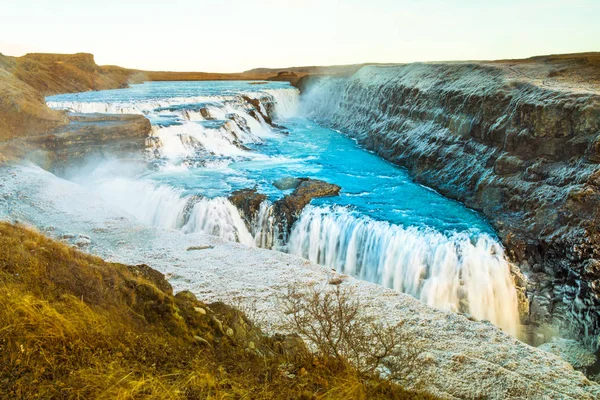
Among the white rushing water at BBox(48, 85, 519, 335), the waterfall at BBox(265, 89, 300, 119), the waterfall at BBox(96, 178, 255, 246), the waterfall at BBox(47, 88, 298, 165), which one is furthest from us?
the waterfall at BBox(265, 89, 300, 119)

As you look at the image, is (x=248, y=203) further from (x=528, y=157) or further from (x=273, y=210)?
(x=528, y=157)

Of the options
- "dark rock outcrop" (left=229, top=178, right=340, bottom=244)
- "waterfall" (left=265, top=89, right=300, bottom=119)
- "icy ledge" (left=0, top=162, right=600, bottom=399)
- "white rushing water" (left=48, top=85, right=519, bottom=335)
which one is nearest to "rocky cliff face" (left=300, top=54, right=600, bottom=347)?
"white rushing water" (left=48, top=85, right=519, bottom=335)

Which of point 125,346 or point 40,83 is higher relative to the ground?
point 40,83

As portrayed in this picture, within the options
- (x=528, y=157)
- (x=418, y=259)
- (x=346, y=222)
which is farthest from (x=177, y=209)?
(x=528, y=157)

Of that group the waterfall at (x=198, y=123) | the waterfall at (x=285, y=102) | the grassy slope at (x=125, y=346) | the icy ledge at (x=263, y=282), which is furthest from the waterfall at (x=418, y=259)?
the waterfall at (x=285, y=102)

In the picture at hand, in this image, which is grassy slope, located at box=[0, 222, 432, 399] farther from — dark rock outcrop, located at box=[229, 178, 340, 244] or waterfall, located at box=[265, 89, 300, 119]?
waterfall, located at box=[265, 89, 300, 119]
